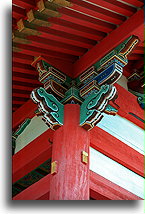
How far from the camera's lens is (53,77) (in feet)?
14.2

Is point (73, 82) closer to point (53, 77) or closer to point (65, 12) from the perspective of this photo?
point (53, 77)

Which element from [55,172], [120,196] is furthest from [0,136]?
[120,196]

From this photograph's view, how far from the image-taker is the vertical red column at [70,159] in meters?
3.83

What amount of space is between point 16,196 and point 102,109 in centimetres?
120

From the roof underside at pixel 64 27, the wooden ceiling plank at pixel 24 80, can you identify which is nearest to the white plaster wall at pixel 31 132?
the wooden ceiling plank at pixel 24 80

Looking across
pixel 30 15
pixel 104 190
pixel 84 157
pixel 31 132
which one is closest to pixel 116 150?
pixel 104 190

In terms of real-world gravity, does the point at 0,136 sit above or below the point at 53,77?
below

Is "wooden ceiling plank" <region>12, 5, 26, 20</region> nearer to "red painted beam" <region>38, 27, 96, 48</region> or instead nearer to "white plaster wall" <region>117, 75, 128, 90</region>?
"red painted beam" <region>38, 27, 96, 48</region>

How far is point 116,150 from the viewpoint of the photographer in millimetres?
4422

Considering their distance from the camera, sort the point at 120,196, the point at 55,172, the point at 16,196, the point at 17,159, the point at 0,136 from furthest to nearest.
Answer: the point at 17,159 < the point at 16,196 < the point at 120,196 < the point at 55,172 < the point at 0,136

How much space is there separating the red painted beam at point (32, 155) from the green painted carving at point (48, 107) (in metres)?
0.43

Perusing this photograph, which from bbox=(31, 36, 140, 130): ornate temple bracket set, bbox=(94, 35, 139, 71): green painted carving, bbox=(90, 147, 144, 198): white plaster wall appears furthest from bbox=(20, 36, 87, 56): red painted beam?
bbox=(90, 147, 144, 198): white plaster wall

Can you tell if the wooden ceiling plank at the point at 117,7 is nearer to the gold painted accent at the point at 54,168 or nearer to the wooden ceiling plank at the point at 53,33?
the wooden ceiling plank at the point at 53,33

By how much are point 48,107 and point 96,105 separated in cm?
37
